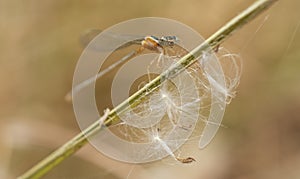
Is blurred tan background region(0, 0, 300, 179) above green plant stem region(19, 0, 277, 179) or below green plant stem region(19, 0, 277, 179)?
above

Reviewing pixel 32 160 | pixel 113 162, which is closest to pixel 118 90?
pixel 113 162

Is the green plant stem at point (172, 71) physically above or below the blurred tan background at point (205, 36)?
below

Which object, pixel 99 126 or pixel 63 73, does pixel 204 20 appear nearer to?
pixel 63 73

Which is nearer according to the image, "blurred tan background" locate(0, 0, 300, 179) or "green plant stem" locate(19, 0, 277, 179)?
"green plant stem" locate(19, 0, 277, 179)

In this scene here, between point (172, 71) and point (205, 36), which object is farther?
point (205, 36)
